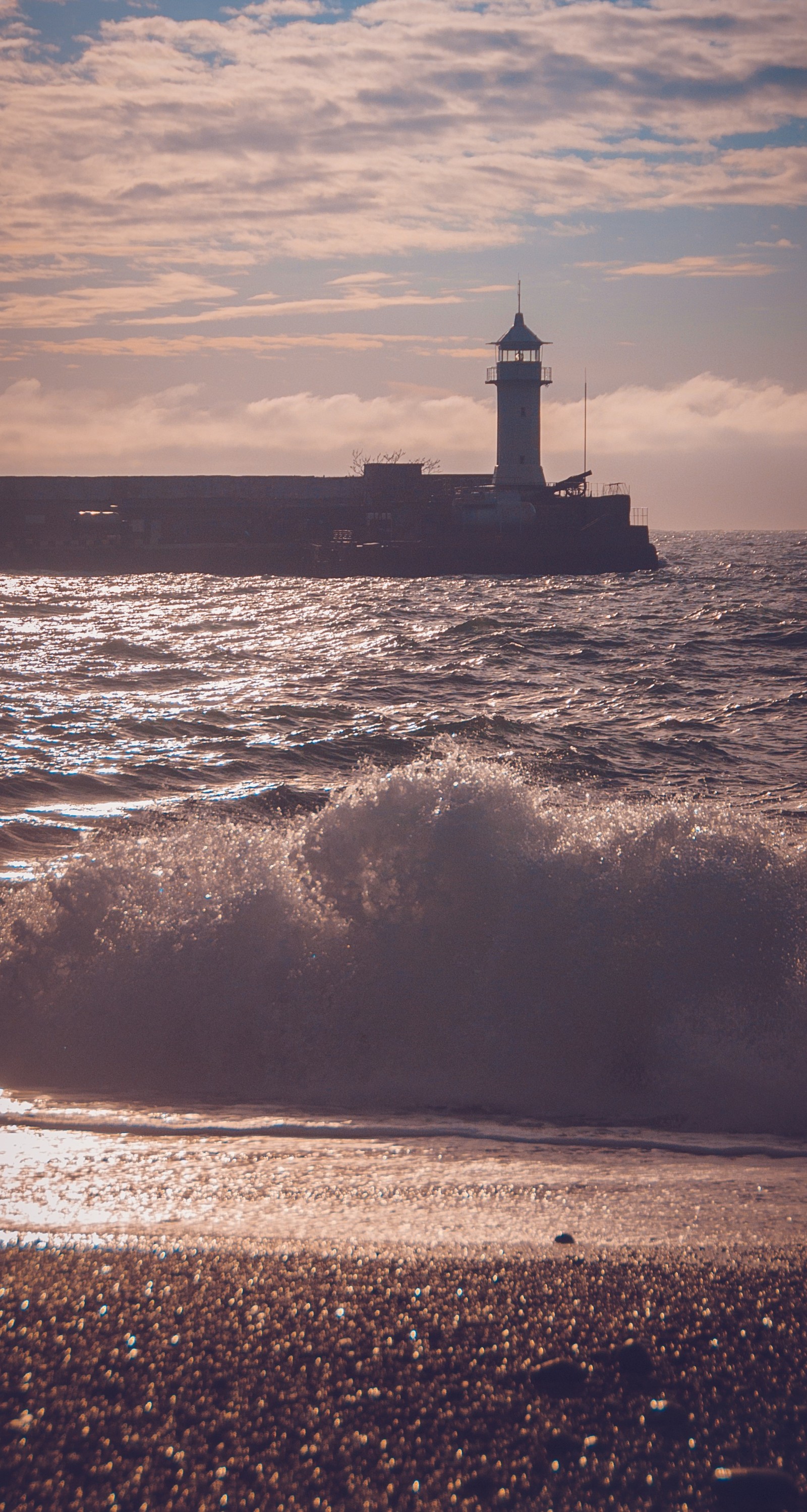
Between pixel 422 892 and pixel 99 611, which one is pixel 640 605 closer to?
pixel 99 611

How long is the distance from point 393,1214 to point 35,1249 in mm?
863

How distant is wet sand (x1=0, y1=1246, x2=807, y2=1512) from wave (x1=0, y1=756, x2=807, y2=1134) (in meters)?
1.50

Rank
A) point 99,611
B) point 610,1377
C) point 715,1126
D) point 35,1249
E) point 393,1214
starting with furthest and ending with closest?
1. point 99,611
2. point 715,1126
3. point 393,1214
4. point 35,1249
5. point 610,1377

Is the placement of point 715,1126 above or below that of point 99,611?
below

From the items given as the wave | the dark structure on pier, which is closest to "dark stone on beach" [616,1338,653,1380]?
the wave

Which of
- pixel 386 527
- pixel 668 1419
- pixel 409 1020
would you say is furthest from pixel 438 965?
pixel 386 527

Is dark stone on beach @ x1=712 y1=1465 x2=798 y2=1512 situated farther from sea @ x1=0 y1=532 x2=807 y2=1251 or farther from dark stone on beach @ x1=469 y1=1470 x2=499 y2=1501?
sea @ x1=0 y1=532 x2=807 y2=1251

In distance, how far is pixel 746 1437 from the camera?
1771 millimetres

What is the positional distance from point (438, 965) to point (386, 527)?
4895cm

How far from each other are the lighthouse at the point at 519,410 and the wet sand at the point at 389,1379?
171ft

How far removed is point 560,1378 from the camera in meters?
1.90

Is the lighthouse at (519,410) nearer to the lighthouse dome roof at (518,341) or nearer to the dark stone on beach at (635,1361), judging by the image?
the lighthouse dome roof at (518,341)

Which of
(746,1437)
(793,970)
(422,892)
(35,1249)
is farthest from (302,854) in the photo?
(746,1437)

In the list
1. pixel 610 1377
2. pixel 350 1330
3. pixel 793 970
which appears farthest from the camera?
pixel 793 970
